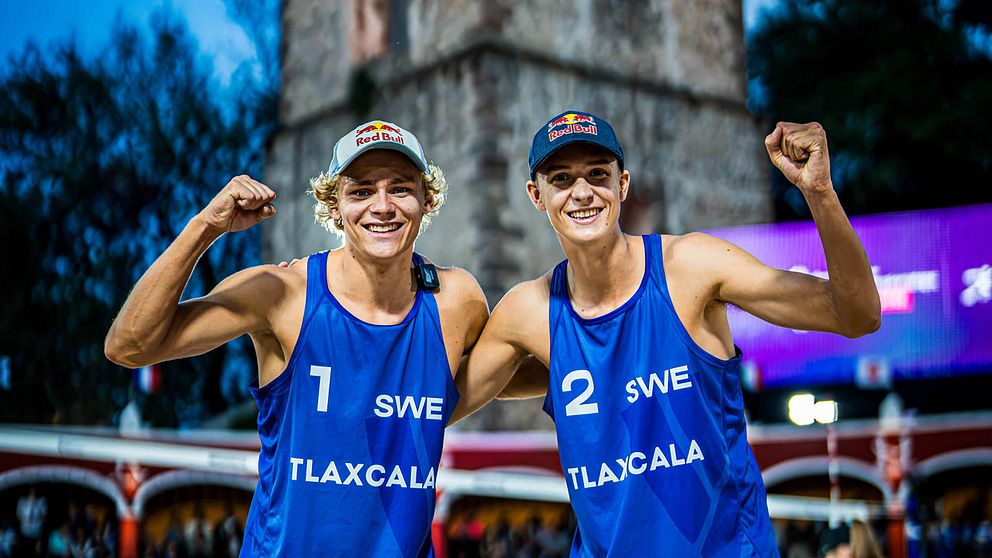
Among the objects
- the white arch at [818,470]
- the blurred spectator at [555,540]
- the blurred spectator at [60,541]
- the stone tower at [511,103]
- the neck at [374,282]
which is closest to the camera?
the neck at [374,282]

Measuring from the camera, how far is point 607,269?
328 centimetres

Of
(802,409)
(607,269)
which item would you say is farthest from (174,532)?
(607,269)

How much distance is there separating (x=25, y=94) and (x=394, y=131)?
67.5 ft

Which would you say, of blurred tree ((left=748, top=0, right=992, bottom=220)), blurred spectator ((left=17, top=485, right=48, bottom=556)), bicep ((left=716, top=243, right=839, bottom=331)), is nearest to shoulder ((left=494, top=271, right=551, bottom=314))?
bicep ((left=716, top=243, right=839, bottom=331))

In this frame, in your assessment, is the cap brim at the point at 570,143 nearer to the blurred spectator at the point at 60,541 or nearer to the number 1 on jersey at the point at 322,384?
the number 1 on jersey at the point at 322,384

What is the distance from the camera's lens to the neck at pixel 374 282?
134 inches

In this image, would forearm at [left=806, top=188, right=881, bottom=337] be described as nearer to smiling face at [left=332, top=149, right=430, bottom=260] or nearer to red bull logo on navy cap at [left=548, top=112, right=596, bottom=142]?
red bull logo on navy cap at [left=548, top=112, right=596, bottom=142]

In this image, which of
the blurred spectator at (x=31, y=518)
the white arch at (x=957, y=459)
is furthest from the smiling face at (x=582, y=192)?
the blurred spectator at (x=31, y=518)

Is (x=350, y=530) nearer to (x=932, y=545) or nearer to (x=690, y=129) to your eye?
(x=932, y=545)

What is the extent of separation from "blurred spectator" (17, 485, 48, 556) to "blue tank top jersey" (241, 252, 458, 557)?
1082 centimetres

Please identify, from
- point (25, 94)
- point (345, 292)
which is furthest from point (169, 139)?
point (345, 292)

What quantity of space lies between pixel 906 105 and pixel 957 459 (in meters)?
7.84

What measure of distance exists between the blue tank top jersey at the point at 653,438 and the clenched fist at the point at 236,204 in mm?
1057

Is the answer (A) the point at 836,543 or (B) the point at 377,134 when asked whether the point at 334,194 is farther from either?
(A) the point at 836,543
